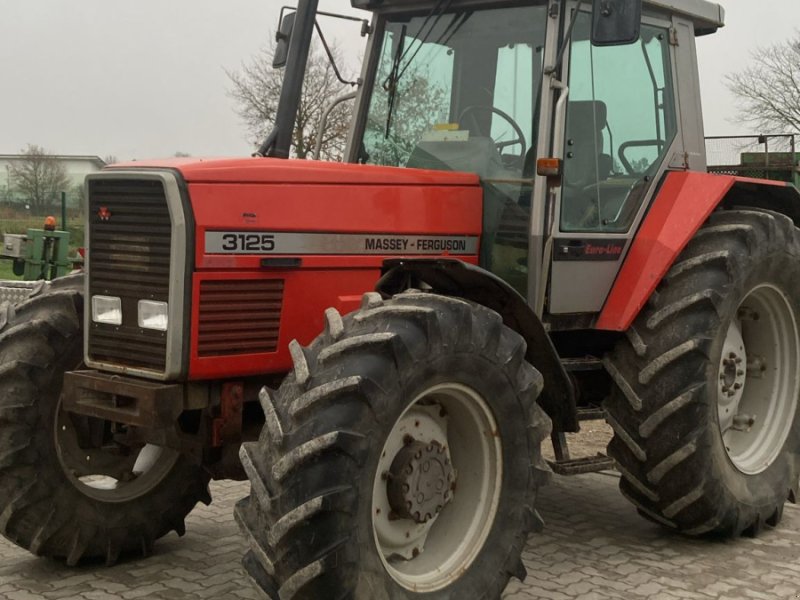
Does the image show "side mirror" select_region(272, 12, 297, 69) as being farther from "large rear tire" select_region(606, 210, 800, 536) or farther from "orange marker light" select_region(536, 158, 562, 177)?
"large rear tire" select_region(606, 210, 800, 536)

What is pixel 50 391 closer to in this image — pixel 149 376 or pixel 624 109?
pixel 149 376

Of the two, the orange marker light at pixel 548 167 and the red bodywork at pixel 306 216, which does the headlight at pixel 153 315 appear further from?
the orange marker light at pixel 548 167

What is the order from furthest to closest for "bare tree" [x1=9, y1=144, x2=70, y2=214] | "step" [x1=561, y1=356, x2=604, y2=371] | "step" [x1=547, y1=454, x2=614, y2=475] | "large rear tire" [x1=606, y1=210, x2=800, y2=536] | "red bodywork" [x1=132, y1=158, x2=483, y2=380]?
"bare tree" [x1=9, y1=144, x2=70, y2=214], "step" [x1=561, y1=356, x2=604, y2=371], "large rear tire" [x1=606, y1=210, x2=800, y2=536], "step" [x1=547, y1=454, x2=614, y2=475], "red bodywork" [x1=132, y1=158, x2=483, y2=380]

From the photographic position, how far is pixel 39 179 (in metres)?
32.2

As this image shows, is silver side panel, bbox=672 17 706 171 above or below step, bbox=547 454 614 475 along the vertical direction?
above

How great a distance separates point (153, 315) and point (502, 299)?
5.01ft

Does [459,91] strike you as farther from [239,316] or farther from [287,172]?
[239,316]

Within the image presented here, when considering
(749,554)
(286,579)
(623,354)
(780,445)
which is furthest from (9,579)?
(780,445)

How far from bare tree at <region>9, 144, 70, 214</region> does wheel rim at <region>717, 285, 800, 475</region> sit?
26412 mm

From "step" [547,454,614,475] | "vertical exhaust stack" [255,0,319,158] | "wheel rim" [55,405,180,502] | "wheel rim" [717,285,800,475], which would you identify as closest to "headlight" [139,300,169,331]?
"wheel rim" [55,405,180,502]

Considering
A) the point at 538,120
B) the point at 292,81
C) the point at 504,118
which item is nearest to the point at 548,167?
the point at 538,120

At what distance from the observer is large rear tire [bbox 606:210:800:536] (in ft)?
16.6

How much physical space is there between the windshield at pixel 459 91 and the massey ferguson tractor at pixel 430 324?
0.01 metres

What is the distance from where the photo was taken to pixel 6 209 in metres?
30.2
